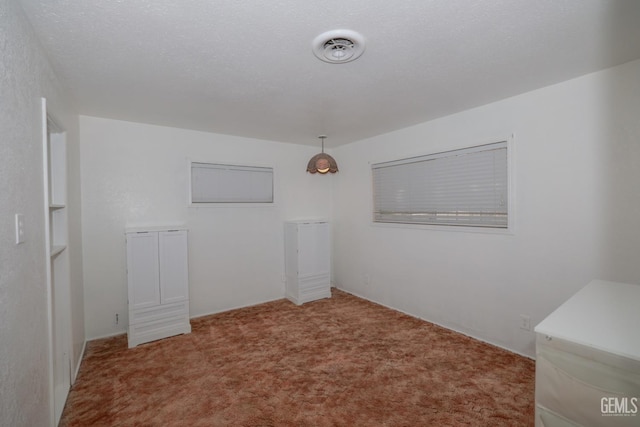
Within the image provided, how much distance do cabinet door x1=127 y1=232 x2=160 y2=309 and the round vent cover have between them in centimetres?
254

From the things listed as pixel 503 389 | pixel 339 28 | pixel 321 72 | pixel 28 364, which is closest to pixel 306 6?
pixel 339 28

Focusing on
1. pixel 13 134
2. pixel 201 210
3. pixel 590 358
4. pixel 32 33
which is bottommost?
pixel 590 358

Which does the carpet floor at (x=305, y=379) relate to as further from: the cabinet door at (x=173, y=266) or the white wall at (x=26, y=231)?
the white wall at (x=26, y=231)

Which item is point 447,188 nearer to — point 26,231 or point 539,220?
point 539,220

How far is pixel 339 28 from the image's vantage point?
5.22 ft

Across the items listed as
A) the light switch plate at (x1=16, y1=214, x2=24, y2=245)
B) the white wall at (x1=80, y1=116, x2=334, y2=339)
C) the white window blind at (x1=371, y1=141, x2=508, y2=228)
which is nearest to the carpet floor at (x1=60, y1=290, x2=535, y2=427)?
the white wall at (x1=80, y1=116, x2=334, y2=339)

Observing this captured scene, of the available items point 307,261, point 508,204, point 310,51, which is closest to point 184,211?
point 307,261

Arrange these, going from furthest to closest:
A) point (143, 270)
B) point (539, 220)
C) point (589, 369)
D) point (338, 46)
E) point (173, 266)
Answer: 1. point (173, 266)
2. point (143, 270)
3. point (539, 220)
4. point (338, 46)
5. point (589, 369)

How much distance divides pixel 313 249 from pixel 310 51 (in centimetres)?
292

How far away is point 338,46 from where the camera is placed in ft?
5.76

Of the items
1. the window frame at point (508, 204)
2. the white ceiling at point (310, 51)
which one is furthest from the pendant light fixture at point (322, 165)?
the window frame at point (508, 204)

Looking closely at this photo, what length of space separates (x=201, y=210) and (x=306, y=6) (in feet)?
9.62

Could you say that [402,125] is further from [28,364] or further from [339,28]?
[28,364]

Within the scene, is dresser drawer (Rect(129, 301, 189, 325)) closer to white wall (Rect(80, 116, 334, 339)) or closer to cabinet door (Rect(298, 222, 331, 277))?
white wall (Rect(80, 116, 334, 339))
